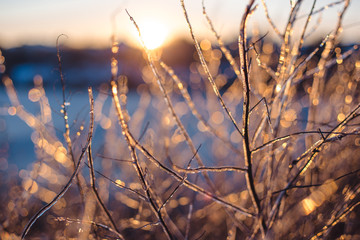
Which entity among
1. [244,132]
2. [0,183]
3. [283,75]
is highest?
[0,183]

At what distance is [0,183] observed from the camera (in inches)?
171

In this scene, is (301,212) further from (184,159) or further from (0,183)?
(0,183)

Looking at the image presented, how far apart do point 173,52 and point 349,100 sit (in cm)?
1332

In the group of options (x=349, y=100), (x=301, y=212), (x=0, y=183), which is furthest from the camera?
(x=0, y=183)

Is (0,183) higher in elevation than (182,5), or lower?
higher

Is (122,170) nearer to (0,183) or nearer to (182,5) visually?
(0,183)

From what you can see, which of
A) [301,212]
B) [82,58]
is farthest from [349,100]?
[82,58]

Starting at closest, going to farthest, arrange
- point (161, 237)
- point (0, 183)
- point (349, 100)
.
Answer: point (349, 100) → point (161, 237) → point (0, 183)

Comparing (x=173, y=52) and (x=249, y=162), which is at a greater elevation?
(x=173, y=52)

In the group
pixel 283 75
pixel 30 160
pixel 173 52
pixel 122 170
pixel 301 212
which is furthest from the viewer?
pixel 173 52

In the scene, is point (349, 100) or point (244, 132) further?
point (349, 100)

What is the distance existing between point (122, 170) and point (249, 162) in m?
2.70

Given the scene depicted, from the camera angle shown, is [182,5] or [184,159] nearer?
[182,5]

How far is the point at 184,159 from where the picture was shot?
14.8 feet
